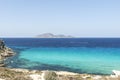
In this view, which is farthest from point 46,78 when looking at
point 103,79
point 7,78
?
point 103,79

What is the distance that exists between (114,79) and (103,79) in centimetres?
169

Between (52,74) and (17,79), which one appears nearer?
(52,74)

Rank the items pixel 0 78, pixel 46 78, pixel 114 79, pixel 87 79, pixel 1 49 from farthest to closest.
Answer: pixel 1 49
pixel 87 79
pixel 114 79
pixel 0 78
pixel 46 78

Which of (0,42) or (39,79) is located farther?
(0,42)

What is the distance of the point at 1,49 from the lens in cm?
10000

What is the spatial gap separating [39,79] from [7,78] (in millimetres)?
4475

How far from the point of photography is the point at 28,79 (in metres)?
33.5

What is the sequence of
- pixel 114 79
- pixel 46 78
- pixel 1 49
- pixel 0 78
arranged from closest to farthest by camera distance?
pixel 46 78 → pixel 0 78 → pixel 114 79 → pixel 1 49

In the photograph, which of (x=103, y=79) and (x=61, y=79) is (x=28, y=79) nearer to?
(x=61, y=79)

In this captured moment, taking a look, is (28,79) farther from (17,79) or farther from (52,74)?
(52,74)

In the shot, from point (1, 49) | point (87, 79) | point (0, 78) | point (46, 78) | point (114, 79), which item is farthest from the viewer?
point (1, 49)

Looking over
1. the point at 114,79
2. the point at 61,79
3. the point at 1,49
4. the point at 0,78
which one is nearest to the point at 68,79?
the point at 61,79

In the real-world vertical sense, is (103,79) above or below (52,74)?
below

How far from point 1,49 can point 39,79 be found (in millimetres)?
69960
